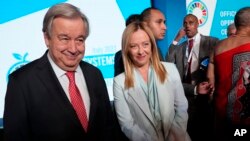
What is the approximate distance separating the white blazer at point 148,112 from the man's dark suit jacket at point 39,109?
19.4 inches

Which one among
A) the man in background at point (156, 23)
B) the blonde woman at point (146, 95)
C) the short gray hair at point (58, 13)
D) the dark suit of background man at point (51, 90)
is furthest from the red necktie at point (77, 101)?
the man in background at point (156, 23)

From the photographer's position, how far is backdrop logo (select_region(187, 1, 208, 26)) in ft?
16.1

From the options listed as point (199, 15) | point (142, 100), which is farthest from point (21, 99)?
point (199, 15)

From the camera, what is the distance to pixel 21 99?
1121mm

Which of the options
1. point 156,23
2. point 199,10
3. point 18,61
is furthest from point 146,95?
point 199,10

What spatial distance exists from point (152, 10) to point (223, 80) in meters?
1.03

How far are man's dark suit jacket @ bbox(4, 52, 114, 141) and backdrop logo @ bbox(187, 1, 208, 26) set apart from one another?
409 centimetres

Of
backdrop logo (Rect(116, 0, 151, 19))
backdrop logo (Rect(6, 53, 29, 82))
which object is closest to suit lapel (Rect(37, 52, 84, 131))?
backdrop logo (Rect(6, 53, 29, 82))

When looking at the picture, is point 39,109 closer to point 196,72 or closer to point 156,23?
point 156,23

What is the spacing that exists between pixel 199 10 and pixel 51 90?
442 centimetres

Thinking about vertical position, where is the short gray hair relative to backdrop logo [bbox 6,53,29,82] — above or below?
above

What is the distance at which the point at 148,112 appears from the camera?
5.69 ft

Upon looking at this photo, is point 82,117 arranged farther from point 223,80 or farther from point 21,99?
point 223,80

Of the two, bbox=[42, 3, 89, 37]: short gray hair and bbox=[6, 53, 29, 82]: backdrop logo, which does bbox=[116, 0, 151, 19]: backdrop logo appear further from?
bbox=[42, 3, 89, 37]: short gray hair
